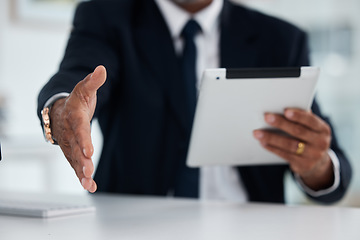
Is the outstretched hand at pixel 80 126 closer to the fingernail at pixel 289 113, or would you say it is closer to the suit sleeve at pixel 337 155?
the fingernail at pixel 289 113

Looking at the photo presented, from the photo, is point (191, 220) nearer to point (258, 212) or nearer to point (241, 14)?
point (258, 212)

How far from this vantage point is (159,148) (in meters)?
1.58

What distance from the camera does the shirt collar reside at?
1.60 metres

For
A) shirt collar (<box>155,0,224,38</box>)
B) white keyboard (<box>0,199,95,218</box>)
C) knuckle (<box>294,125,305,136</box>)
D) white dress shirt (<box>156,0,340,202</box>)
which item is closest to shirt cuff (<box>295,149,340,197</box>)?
white dress shirt (<box>156,0,340,202</box>)

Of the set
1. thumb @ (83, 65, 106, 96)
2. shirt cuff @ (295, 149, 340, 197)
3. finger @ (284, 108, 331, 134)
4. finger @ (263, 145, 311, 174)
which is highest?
thumb @ (83, 65, 106, 96)

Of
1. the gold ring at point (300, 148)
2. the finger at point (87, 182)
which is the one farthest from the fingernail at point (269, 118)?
the finger at point (87, 182)

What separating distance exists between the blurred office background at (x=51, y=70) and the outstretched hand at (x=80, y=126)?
2.42 metres

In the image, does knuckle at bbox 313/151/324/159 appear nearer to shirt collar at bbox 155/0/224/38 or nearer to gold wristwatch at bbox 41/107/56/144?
shirt collar at bbox 155/0/224/38

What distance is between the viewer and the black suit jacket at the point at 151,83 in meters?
1.55

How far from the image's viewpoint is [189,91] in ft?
5.16

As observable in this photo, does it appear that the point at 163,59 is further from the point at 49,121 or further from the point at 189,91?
the point at 49,121

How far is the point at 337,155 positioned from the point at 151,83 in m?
0.58

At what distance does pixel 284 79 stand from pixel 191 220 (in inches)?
15.3

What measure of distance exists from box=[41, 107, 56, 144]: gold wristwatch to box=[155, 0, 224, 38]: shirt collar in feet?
2.16
